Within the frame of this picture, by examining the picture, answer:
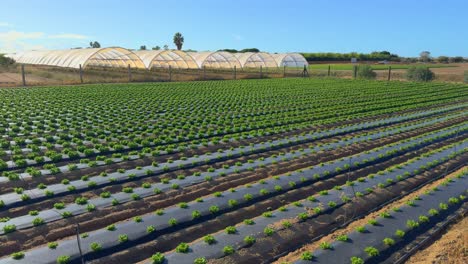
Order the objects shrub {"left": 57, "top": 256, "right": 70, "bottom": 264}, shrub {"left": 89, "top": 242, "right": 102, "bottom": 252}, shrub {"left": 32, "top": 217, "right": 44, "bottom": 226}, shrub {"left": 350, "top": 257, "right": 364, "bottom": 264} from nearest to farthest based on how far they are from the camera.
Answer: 1. shrub {"left": 57, "top": 256, "right": 70, "bottom": 264}
2. shrub {"left": 350, "top": 257, "right": 364, "bottom": 264}
3. shrub {"left": 89, "top": 242, "right": 102, "bottom": 252}
4. shrub {"left": 32, "top": 217, "right": 44, "bottom": 226}

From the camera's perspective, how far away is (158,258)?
5867mm

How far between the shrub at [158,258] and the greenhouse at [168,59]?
131ft

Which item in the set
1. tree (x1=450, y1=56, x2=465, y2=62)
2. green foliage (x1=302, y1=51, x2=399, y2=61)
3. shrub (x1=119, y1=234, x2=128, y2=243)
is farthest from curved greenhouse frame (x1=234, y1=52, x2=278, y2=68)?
tree (x1=450, y1=56, x2=465, y2=62)

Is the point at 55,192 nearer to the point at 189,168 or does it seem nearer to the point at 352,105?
the point at 189,168

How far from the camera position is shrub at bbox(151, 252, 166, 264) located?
230 inches

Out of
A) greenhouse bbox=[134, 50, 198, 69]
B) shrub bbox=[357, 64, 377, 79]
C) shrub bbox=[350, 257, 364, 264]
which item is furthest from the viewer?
greenhouse bbox=[134, 50, 198, 69]

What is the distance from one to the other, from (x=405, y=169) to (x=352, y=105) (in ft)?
41.6

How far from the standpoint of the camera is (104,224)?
23.7ft

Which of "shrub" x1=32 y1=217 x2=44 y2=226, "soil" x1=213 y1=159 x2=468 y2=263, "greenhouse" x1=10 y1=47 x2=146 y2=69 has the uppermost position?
"greenhouse" x1=10 y1=47 x2=146 y2=69

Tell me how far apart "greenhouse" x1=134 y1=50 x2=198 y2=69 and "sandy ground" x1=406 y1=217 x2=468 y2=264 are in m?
40.5

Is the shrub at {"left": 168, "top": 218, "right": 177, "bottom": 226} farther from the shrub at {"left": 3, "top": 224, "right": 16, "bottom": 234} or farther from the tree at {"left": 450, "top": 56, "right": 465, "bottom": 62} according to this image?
the tree at {"left": 450, "top": 56, "right": 465, "bottom": 62}

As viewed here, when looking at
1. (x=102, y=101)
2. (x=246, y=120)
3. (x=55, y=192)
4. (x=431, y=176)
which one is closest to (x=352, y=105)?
(x=246, y=120)

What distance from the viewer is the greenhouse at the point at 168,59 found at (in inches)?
1772

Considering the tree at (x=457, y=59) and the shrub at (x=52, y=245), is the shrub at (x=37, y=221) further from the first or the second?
the tree at (x=457, y=59)
